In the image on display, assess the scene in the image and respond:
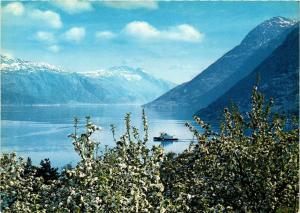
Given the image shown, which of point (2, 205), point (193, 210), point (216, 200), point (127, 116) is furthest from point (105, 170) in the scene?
point (2, 205)

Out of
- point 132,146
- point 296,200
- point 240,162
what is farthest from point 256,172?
point 132,146

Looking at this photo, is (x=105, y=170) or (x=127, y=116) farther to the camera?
(x=127, y=116)

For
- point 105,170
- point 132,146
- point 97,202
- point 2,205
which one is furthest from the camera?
point 2,205

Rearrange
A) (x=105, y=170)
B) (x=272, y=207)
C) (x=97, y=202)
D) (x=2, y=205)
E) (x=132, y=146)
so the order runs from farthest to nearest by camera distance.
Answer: (x=2, y=205), (x=272, y=207), (x=132, y=146), (x=105, y=170), (x=97, y=202)

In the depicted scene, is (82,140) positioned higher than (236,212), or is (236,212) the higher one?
(82,140)

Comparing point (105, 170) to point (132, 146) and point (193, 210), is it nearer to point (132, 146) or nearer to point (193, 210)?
point (132, 146)

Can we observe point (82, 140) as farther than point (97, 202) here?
Yes

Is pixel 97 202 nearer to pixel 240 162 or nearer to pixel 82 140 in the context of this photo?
pixel 82 140

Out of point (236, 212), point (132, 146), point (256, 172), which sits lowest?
point (236, 212)

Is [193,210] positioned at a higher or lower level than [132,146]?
lower
